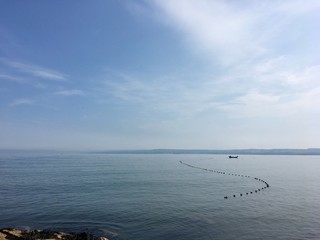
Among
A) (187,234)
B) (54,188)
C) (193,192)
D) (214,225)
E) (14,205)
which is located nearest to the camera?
(187,234)

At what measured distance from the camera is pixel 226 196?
64938 millimetres

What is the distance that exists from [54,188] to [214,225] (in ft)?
156

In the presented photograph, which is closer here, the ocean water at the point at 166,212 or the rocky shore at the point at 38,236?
the rocky shore at the point at 38,236

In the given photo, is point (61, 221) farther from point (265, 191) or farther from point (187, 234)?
point (265, 191)

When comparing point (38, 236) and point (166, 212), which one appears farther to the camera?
point (166, 212)

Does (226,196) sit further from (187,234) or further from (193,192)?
(187,234)

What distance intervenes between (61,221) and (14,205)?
53.8 feet

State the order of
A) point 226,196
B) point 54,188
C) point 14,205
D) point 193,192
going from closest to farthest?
point 14,205, point 226,196, point 193,192, point 54,188

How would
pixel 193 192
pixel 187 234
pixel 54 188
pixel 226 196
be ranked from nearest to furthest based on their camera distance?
pixel 187 234
pixel 226 196
pixel 193 192
pixel 54 188

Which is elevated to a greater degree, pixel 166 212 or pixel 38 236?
pixel 38 236

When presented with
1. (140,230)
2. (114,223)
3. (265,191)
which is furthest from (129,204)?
(265,191)

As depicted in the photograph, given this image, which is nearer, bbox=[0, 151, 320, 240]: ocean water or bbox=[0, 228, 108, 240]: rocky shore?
bbox=[0, 228, 108, 240]: rocky shore

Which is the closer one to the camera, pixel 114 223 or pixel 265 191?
pixel 114 223

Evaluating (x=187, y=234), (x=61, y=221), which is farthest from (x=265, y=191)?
(x=61, y=221)
